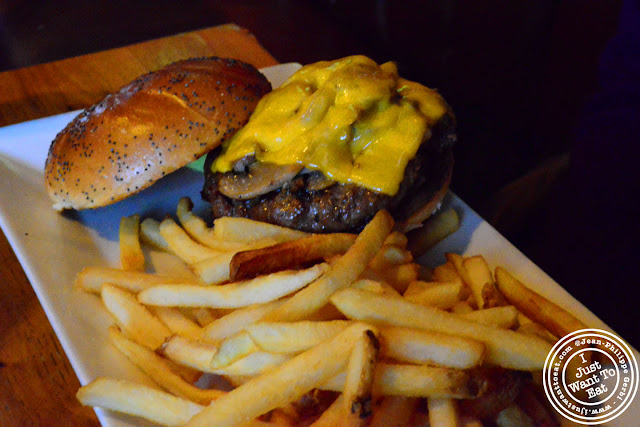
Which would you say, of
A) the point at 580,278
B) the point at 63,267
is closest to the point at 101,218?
the point at 63,267

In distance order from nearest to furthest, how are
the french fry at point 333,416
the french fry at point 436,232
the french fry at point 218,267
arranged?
1. the french fry at point 333,416
2. the french fry at point 218,267
3. the french fry at point 436,232

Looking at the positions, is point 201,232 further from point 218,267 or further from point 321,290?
point 321,290

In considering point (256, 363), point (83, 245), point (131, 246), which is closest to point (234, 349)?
point (256, 363)

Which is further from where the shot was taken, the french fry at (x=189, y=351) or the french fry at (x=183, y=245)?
the french fry at (x=183, y=245)

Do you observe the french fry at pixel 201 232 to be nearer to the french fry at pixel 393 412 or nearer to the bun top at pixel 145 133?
the bun top at pixel 145 133

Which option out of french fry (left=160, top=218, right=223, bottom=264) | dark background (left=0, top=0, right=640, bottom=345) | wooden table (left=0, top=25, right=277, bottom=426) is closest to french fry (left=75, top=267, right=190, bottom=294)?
french fry (left=160, top=218, right=223, bottom=264)

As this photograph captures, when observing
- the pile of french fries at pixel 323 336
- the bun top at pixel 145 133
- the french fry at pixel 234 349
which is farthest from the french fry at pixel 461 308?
the bun top at pixel 145 133

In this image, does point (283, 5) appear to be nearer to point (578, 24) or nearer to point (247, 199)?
point (578, 24)
